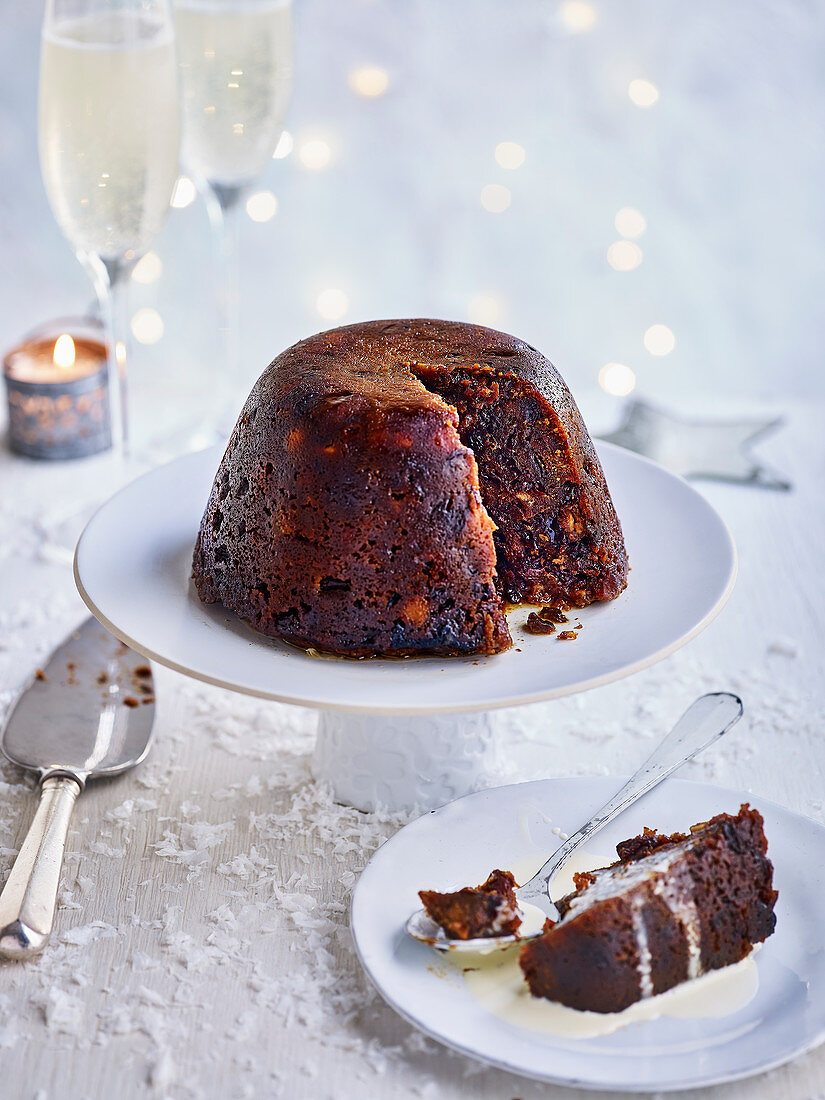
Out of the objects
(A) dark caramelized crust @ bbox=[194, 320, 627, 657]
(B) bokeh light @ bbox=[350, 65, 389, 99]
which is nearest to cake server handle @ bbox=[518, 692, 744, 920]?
(A) dark caramelized crust @ bbox=[194, 320, 627, 657]

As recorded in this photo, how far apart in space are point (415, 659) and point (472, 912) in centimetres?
28

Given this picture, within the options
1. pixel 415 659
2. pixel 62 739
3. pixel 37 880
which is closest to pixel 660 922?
pixel 415 659

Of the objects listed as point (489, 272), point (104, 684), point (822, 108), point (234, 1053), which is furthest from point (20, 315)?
point (234, 1053)

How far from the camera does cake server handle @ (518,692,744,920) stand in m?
1.27

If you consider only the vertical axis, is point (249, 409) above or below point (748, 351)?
above

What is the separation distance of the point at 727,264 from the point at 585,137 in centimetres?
47

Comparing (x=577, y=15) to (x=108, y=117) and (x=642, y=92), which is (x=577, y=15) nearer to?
(x=642, y=92)

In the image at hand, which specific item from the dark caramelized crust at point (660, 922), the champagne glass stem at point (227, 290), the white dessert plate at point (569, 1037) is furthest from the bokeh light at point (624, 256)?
the dark caramelized crust at point (660, 922)

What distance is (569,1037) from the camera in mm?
1101

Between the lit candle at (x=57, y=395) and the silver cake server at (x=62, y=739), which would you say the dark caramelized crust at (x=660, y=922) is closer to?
the silver cake server at (x=62, y=739)

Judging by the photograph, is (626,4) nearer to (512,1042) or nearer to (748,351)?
(748,351)

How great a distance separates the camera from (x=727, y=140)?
9.25ft

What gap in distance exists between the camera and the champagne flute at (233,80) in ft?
7.14

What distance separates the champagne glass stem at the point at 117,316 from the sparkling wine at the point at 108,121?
61 mm
